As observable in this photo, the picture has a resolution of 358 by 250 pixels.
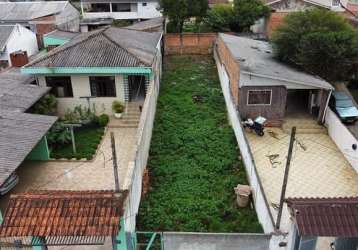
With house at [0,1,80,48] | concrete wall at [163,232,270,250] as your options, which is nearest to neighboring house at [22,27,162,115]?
concrete wall at [163,232,270,250]

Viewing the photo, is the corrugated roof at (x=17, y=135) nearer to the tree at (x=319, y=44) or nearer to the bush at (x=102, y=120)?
the bush at (x=102, y=120)

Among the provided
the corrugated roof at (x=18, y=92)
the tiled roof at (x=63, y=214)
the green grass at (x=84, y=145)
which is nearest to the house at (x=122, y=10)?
the corrugated roof at (x=18, y=92)

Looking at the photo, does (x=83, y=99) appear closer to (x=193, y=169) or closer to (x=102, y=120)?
(x=102, y=120)

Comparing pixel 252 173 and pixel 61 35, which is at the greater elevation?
pixel 61 35

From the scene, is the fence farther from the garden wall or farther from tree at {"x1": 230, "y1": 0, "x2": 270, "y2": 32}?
tree at {"x1": 230, "y1": 0, "x2": 270, "y2": 32}

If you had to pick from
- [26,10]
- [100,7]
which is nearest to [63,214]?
[26,10]

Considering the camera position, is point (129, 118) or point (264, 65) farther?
point (264, 65)
